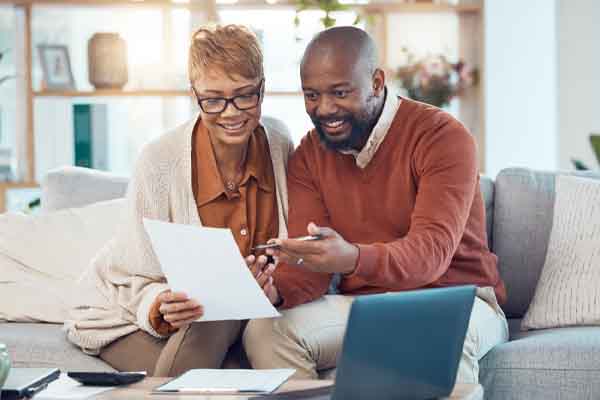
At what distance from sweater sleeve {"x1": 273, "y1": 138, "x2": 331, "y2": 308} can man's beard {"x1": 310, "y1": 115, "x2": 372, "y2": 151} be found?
0.12 m

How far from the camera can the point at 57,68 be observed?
5.25 metres

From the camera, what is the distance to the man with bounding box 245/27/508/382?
2.14 meters

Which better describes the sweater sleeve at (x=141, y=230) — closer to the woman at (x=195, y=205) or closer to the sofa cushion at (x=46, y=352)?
the woman at (x=195, y=205)

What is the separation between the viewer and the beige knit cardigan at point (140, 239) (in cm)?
233

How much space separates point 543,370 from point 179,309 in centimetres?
89

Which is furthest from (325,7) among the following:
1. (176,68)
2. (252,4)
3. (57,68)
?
(57,68)

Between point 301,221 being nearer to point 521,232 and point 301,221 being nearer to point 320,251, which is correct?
point 320,251

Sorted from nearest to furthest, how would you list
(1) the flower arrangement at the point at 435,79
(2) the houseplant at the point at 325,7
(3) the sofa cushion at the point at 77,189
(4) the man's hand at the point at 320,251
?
(4) the man's hand at the point at 320,251, (3) the sofa cushion at the point at 77,189, (2) the houseplant at the point at 325,7, (1) the flower arrangement at the point at 435,79

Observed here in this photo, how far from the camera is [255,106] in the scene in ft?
7.59

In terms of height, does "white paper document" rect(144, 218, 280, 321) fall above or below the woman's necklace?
below

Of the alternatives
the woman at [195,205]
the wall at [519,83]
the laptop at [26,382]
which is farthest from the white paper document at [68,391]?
the wall at [519,83]

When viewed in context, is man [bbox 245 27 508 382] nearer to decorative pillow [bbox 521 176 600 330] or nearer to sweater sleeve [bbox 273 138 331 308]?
sweater sleeve [bbox 273 138 331 308]

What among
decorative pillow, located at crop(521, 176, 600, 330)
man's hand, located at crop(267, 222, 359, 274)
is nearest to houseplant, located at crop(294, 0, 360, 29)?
decorative pillow, located at crop(521, 176, 600, 330)

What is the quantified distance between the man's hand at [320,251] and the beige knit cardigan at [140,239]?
1.29 feet
